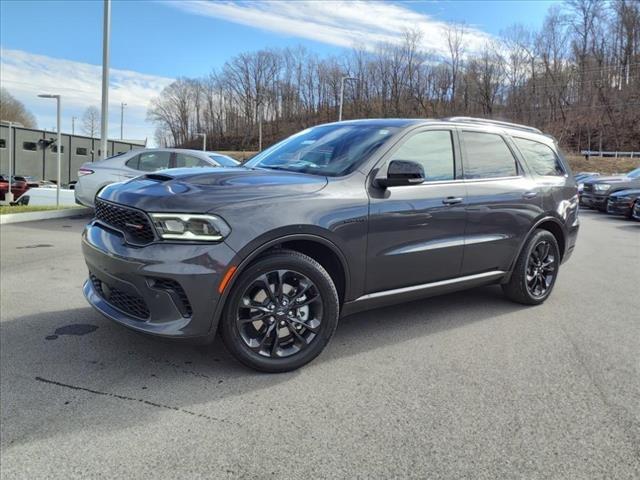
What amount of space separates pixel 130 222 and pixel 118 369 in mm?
999

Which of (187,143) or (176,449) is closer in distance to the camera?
(176,449)

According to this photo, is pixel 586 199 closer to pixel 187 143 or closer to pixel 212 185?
pixel 212 185

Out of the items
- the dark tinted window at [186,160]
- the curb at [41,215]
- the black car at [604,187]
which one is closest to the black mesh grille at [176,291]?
the dark tinted window at [186,160]

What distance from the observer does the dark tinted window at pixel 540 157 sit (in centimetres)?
518

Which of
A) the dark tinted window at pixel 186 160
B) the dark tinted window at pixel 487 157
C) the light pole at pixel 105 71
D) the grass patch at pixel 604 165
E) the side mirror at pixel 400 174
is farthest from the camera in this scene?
the grass patch at pixel 604 165

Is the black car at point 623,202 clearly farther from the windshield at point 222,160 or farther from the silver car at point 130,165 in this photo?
the silver car at point 130,165

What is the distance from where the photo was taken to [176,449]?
251 cm

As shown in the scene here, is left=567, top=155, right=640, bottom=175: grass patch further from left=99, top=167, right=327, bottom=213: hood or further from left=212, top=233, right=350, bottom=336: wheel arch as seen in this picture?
left=99, top=167, right=327, bottom=213: hood

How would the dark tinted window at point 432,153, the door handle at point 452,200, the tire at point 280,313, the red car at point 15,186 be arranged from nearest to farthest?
1. the tire at point 280,313
2. the dark tinted window at point 432,153
3. the door handle at point 452,200
4. the red car at point 15,186

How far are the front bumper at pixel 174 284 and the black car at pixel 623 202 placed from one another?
15917 mm

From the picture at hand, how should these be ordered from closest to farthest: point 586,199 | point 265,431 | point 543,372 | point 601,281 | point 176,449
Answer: point 176,449 < point 265,431 < point 543,372 < point 601,281 < point 586,199

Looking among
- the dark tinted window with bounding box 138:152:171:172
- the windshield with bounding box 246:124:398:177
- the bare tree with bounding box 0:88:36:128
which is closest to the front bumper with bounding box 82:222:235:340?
the windshield with bounding box 246:124:398:177

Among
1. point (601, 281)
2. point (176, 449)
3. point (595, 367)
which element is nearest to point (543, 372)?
point (595, 367)

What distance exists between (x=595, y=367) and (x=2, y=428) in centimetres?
379
